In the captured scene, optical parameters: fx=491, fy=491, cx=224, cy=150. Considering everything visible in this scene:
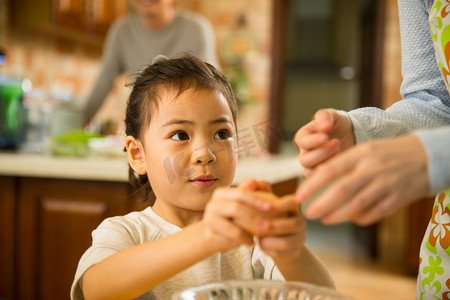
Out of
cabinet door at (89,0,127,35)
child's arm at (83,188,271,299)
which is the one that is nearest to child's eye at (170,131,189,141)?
child's arm at (83,188,271,299)

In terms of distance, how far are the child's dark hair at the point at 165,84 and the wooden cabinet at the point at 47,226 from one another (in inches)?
37.2

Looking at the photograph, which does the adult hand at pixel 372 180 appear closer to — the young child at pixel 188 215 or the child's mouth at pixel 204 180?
the young child at pixel 188 215

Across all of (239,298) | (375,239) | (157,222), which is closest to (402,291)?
(375,239)

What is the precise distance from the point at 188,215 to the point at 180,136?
161mm

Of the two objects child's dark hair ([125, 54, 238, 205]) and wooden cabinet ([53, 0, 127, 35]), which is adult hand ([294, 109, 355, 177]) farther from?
wooden cabinet ([53, 0, 127, 35])

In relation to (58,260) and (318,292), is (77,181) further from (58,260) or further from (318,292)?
(318,292)

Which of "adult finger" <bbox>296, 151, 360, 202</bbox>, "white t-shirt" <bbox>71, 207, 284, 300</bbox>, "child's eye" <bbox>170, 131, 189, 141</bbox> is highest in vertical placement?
"adult finger" <bbox>296, 151, 360, 202</bbox>

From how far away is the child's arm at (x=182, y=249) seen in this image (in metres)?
0.57

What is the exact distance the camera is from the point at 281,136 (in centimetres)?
86

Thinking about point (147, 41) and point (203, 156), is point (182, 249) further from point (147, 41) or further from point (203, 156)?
point (147, 41)

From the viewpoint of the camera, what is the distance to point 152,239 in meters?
0.89

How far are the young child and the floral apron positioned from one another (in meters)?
0.21

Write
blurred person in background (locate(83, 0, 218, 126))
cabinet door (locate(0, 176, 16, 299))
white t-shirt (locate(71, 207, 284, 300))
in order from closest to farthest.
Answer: white t-shirt (locate(71, 207, 284, 300)) < cabinet door (locate(0, 176, 16, 299)) < blurred person in background (locate(83, 0, 218, 126))

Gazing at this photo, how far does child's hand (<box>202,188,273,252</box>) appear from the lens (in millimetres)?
569
